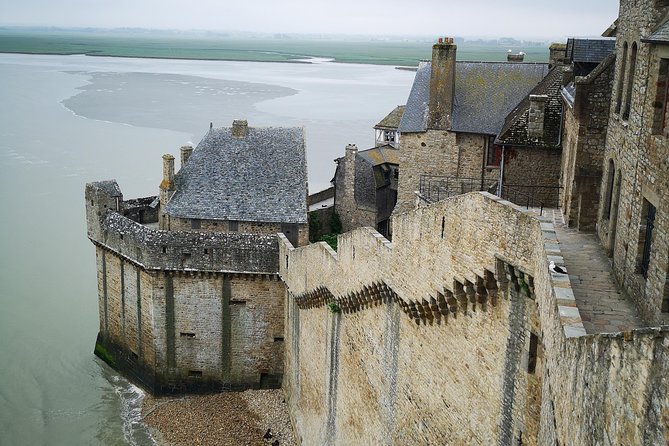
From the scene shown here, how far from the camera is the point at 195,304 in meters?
20.8

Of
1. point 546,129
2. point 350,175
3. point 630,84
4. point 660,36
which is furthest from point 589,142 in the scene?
point 350,175

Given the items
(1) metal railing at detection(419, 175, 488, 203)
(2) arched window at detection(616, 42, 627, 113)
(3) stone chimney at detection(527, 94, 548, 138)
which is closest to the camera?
(2) arched window at detection(616, 42, 627, 113)

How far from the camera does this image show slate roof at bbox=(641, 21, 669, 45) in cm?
792

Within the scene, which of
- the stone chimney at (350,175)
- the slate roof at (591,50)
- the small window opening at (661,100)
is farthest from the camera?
the stone chimney at (350,175)

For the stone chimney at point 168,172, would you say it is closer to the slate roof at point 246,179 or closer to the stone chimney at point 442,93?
the slate roof at point 246,179

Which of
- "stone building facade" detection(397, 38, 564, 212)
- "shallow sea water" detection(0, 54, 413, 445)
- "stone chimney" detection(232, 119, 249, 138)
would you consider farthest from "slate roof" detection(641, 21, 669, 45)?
"stone chimney" detection(232, 119, 249, 138)

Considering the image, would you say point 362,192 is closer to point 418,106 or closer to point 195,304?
point 418,106

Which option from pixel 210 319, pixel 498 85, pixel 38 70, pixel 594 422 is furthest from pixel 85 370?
pixel 38 70

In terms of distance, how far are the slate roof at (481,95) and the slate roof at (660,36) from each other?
12703 millimetres

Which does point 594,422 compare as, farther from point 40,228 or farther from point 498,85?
point 40,228

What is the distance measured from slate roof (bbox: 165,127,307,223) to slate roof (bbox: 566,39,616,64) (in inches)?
379

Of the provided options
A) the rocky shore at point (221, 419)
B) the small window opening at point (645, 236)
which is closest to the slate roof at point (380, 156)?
the rocky shore at point (221, 419)

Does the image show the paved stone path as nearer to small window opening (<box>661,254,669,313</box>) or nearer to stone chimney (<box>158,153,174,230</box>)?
small window opening (<box>661,254,669,313</box>)

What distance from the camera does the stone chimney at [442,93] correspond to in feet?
71.5
